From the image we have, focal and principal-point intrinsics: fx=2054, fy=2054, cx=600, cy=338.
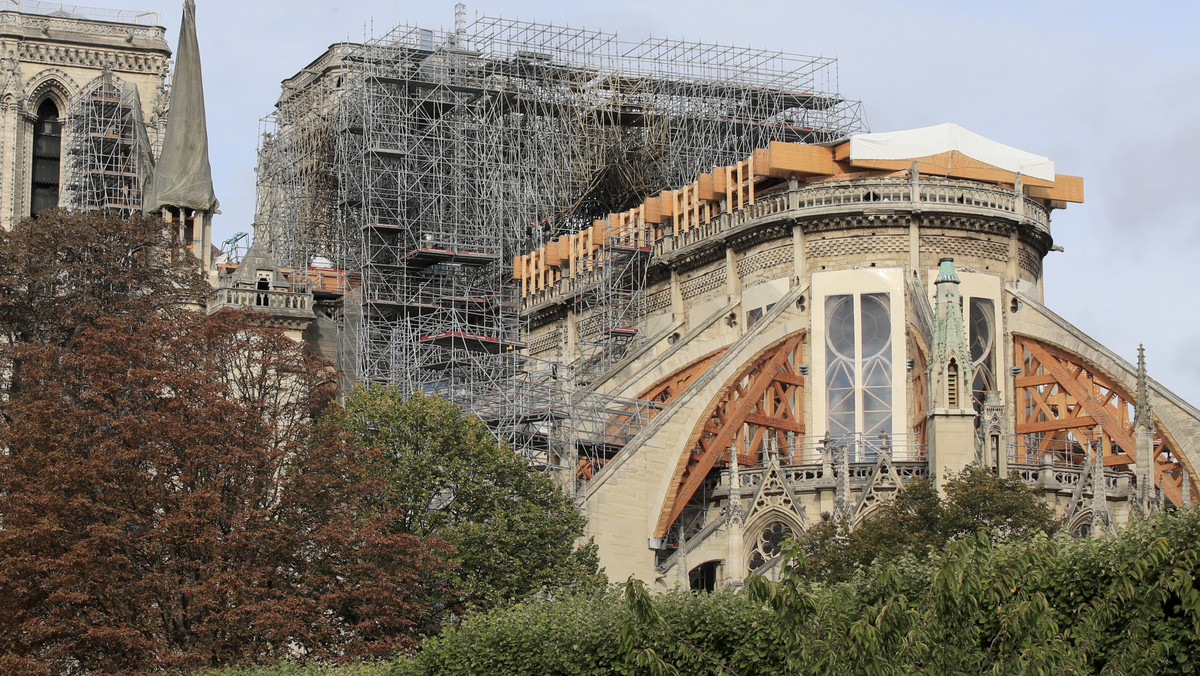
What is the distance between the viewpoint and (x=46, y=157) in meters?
80.9

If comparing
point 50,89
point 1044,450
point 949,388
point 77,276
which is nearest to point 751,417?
point 949,388

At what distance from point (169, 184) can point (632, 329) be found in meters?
15.0

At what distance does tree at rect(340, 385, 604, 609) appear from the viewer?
1764 inches

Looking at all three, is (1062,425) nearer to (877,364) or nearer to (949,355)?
(877,364)

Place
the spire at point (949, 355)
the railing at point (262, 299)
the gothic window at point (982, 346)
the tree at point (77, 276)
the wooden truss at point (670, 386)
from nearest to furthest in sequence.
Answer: the tree at point (77, 276) < the spire at point (949, 355) < the gothic window at point (982, 346) < the wooden truss at point (670, 386) < the railing at point (262, 299)

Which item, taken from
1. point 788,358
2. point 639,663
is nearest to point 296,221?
point 788,358

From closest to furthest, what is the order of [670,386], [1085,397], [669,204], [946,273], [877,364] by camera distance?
[946,273]
[1085,397]
[877,364]
[670,386]
[669,204]

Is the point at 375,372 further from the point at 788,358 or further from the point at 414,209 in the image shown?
the point at 788,358

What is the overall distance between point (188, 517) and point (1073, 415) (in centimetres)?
2796

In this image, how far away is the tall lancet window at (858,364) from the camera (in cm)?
5656

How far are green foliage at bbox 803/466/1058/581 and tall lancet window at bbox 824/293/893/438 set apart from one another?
795 centimetres

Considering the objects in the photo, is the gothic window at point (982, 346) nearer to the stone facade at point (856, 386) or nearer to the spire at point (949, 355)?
the stone facade at point (856, 386)

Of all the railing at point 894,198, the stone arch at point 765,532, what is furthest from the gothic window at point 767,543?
the railing at point 894,198

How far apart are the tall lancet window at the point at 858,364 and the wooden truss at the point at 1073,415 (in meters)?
3.99
